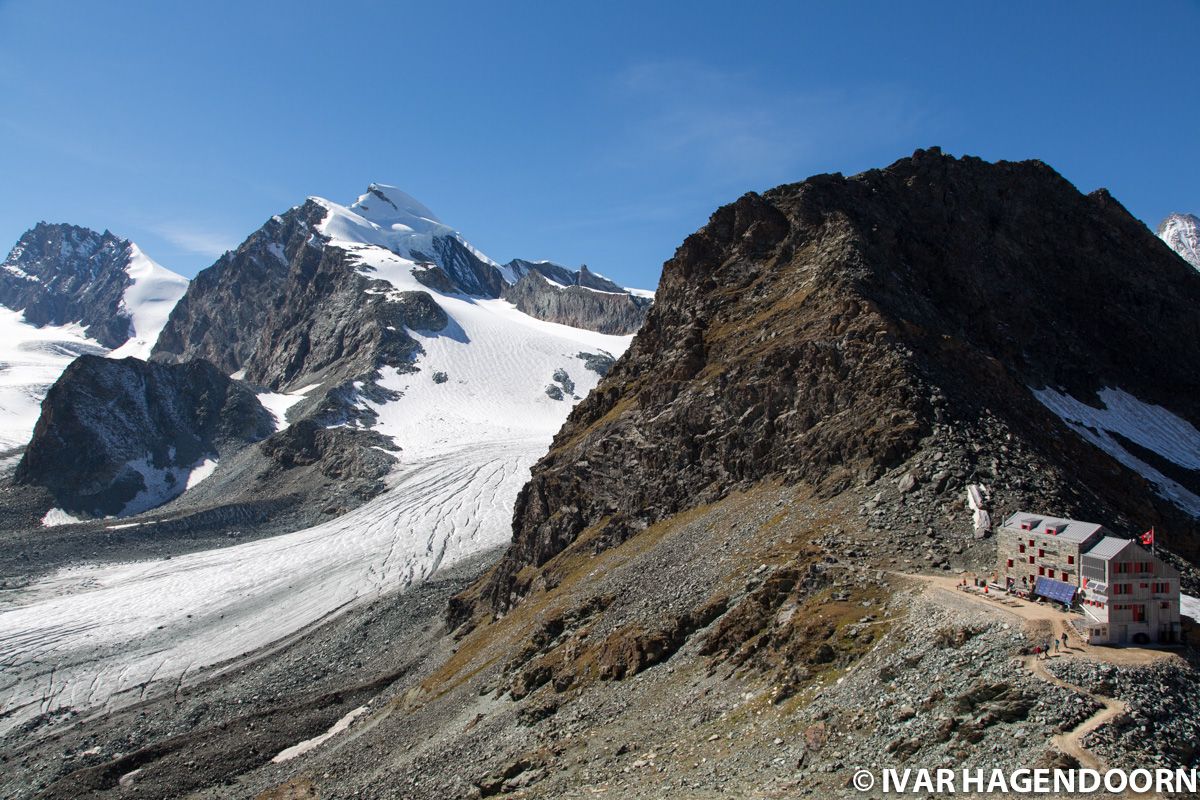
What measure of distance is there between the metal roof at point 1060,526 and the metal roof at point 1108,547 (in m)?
0.59

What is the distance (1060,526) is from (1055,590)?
304 centimetres

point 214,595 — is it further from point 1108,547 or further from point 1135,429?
point 1108,547

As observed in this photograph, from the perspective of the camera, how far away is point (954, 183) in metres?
95.9

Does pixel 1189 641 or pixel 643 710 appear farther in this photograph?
pixel 643 710

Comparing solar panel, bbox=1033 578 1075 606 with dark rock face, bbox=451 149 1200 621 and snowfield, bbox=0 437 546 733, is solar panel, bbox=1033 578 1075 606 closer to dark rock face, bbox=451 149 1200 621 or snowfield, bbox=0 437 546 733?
dark rock face, bbox=451 149 1200 621

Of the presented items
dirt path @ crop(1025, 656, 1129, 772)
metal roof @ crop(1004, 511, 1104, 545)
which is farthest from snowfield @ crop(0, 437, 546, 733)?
dirt path @ crop(1025, 656, 1129, 772)

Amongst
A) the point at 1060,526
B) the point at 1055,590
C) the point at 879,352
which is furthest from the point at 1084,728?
the point at 879,352

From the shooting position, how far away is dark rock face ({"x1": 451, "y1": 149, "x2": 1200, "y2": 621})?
50062mm

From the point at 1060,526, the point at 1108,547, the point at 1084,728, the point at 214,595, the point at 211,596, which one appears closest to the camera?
the point at 1084,728

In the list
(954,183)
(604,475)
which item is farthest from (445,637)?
(954,183)

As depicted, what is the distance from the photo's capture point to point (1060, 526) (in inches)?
1293

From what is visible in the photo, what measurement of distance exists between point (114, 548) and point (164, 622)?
43461mm

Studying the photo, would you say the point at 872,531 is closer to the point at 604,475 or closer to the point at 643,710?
the point at 643,710

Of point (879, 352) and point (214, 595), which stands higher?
point (879, 352)
